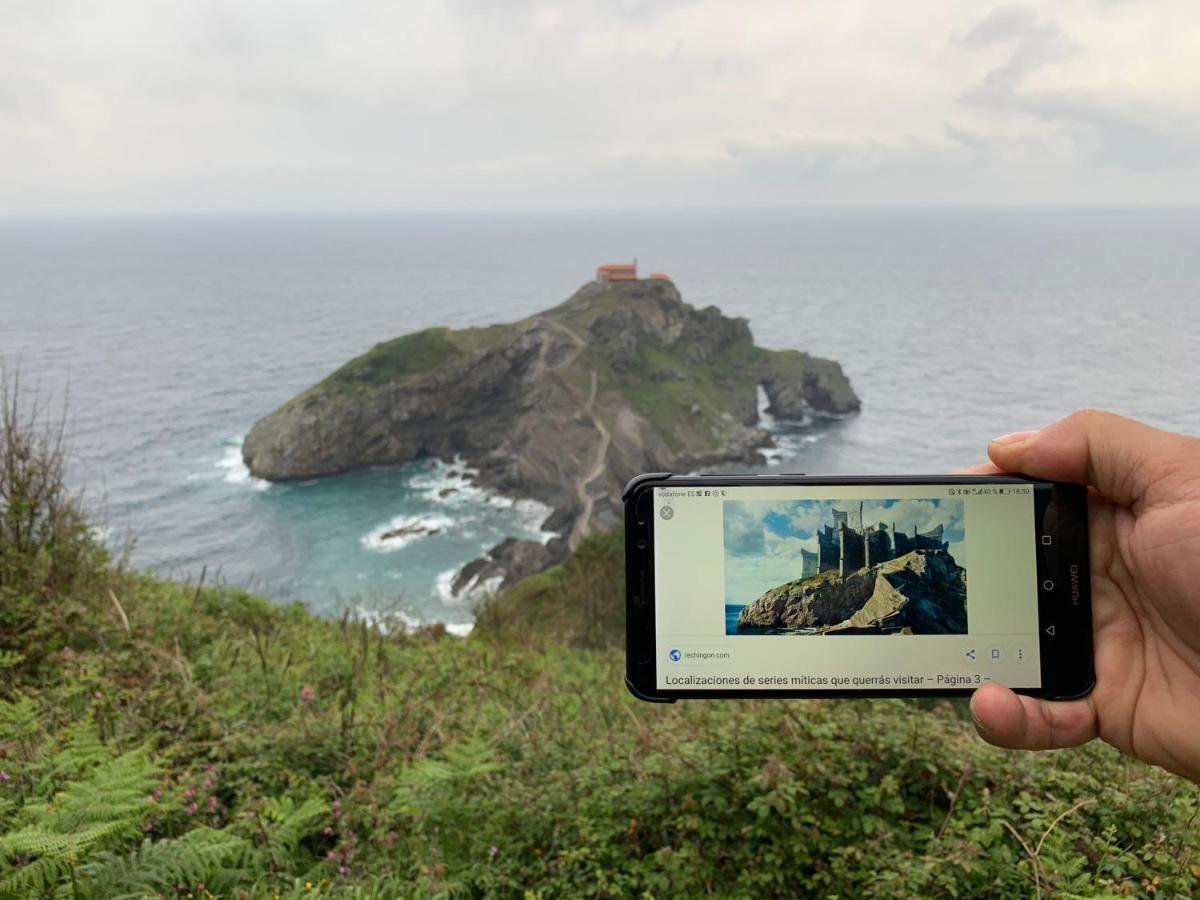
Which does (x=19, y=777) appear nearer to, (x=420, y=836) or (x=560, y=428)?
(x=420, y=836)

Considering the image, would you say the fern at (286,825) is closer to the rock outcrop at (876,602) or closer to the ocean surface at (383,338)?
the rock outcrop at (876,602)

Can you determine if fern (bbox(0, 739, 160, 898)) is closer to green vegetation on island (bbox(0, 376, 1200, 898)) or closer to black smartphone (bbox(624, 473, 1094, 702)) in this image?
green vegetation on island (bbox(0, 376, 1200, 898))

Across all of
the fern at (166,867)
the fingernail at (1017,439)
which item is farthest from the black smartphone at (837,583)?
the fern at (166,867)

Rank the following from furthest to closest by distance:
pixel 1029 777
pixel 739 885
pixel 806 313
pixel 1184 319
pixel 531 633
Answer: pixel 806 313
pixel 1184 319
pixel 531 633
pixel 1029 777
pixel 739 885

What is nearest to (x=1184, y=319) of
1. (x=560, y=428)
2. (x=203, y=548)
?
(x=560, y=428)

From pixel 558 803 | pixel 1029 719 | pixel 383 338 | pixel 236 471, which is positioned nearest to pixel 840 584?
pixel 1029 719

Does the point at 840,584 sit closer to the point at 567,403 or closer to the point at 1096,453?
the point at 1096,453
